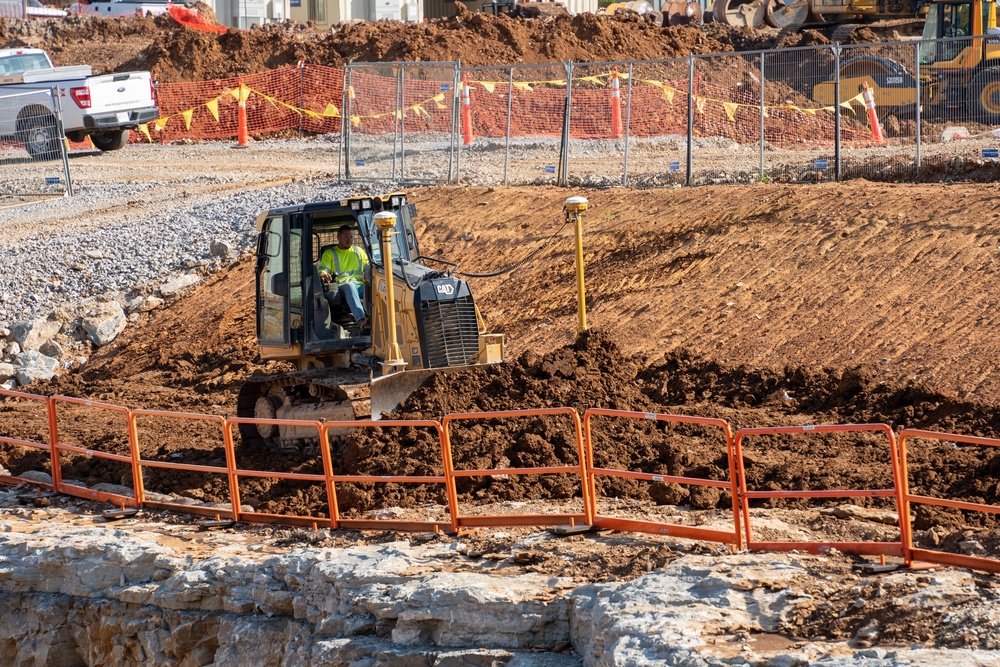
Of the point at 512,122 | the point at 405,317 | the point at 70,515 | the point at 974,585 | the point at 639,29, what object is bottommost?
the point at 70,515

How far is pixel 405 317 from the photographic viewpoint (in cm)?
1187

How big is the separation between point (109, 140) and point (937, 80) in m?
19.0

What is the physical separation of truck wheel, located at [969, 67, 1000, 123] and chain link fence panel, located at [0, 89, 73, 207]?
17300 millimetres

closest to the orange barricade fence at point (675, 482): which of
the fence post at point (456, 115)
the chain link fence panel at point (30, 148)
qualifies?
the fence post at point (456, 115)

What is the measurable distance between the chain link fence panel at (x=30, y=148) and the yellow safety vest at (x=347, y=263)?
14375 millimetres

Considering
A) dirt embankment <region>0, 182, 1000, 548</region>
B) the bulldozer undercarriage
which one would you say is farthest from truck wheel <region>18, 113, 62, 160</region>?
the bulldozer undercarriage

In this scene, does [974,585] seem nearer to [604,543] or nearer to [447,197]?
[604,543]

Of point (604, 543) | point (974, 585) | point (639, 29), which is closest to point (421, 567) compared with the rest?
point (604, 543)

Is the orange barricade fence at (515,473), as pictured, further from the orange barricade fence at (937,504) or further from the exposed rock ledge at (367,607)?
the orange barricade fence at (937,504)

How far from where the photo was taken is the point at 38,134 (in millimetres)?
25312

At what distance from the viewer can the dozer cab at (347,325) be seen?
11750mm

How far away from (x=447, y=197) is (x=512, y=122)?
16.7ft

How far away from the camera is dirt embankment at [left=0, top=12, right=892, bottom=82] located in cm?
3397

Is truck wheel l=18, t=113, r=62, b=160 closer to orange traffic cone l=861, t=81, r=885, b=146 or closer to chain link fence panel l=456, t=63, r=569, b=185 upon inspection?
chain link fence panel l=456, t=63, r=569, b=185
